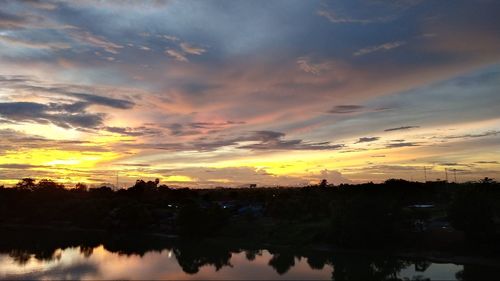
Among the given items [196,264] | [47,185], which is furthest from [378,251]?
[47,185]

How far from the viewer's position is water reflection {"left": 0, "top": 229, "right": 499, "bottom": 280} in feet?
158

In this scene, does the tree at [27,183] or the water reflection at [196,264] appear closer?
the water reflection at [196,264]

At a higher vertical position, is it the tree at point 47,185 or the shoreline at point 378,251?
the tree at point 47,185

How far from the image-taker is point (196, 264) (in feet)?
187

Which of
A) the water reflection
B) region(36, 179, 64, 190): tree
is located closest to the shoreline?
the water reflection

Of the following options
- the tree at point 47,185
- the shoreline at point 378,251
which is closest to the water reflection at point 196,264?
the shoreline at point 378,251

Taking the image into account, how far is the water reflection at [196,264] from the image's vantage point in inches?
1901

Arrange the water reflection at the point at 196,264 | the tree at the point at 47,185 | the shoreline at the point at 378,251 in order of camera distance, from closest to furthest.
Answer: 1. the water reflection at the point at 196,264
2. the shoreline at the point at 378,251
3. the tree at the point at 47,185

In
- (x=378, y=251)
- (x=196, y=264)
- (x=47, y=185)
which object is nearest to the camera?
(x=196, y=264)

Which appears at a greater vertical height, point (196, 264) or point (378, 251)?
point (378, 251)

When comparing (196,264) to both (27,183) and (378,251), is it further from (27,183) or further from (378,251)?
(27,183)

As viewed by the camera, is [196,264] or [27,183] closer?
[196,264]

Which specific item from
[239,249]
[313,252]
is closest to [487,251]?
[313,252]

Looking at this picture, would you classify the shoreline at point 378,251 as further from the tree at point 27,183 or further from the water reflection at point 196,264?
the tree at point 27,183
